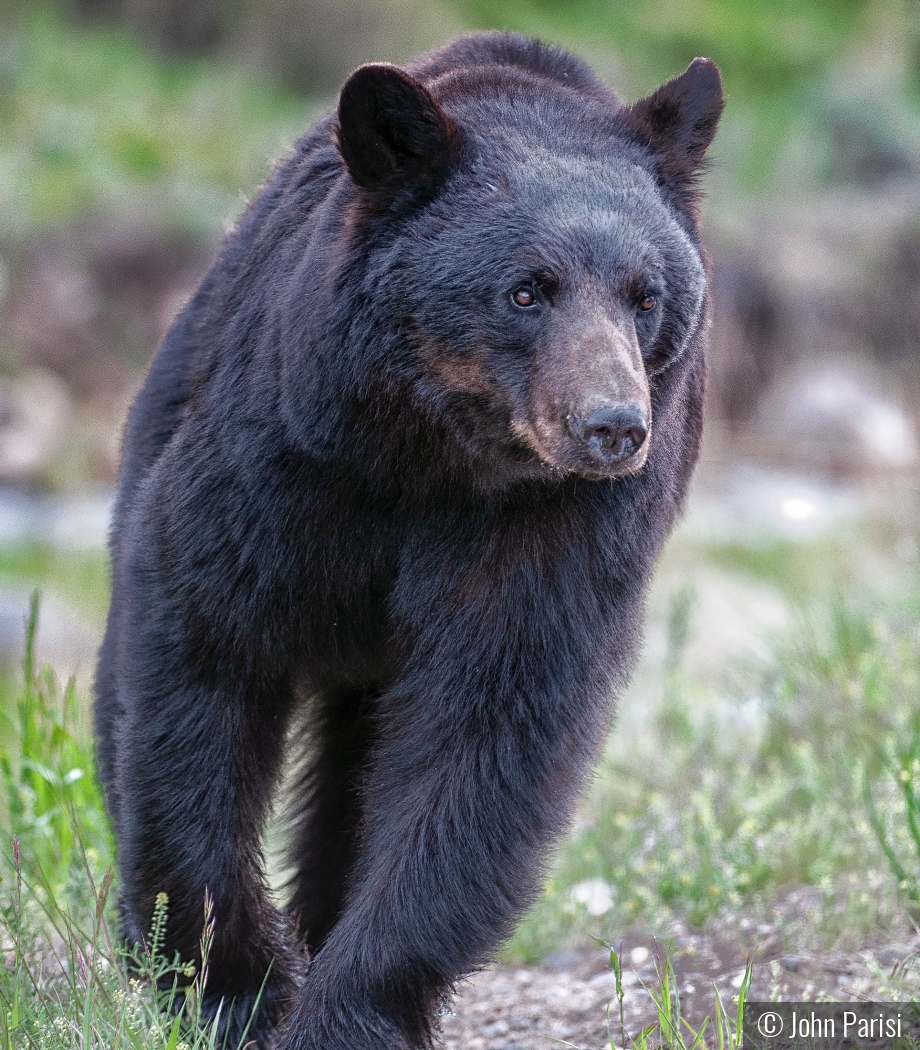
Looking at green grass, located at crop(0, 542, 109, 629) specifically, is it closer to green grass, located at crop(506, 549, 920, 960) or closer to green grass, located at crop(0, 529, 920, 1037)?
green grass, located at crop(506, 549, 920, 960)

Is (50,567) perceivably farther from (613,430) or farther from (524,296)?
(613,430)

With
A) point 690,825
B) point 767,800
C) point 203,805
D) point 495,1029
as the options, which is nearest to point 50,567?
point 690,825

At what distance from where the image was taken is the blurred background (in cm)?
483

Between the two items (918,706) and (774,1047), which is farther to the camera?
(918,706)

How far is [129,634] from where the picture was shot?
334 centimetres

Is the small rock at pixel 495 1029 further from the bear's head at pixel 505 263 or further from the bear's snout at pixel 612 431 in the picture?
the bear's snout at pixel 612 431

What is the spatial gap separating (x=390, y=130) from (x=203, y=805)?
4.97ft

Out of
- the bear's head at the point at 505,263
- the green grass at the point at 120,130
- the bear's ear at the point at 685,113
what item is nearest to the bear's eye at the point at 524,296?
the bear's head at the point at 505,263

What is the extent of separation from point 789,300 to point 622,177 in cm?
1330

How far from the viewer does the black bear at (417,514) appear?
296 cm

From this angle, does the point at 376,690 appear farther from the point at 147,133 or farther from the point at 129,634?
the point at 147,133

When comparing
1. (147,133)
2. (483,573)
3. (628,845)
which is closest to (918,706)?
(628,845)

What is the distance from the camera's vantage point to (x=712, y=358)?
599 inches

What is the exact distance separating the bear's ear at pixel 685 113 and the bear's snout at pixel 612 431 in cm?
83
